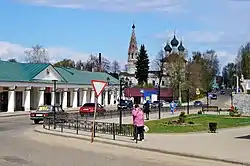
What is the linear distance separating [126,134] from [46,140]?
436 centimetres

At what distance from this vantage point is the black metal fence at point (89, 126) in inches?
1021

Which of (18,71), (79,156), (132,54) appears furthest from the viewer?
(132,54)

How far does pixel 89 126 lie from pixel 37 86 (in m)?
42.1

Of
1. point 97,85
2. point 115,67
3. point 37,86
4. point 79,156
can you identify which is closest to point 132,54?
point 115,67

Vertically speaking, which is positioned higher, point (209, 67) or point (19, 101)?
point (209, 67)

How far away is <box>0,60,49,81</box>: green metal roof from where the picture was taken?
64.0 metres

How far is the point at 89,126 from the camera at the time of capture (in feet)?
97.3

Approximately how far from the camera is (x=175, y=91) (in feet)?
365

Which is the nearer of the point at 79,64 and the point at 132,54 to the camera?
the point at 79,64

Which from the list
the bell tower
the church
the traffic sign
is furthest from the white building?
the bell tower

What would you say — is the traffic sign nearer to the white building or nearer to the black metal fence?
the black metal fence

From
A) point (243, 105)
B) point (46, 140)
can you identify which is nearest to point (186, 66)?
point (243, 105)

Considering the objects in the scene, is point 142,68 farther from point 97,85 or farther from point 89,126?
point 97,85

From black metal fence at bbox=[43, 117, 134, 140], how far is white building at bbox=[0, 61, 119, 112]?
2374 cm
